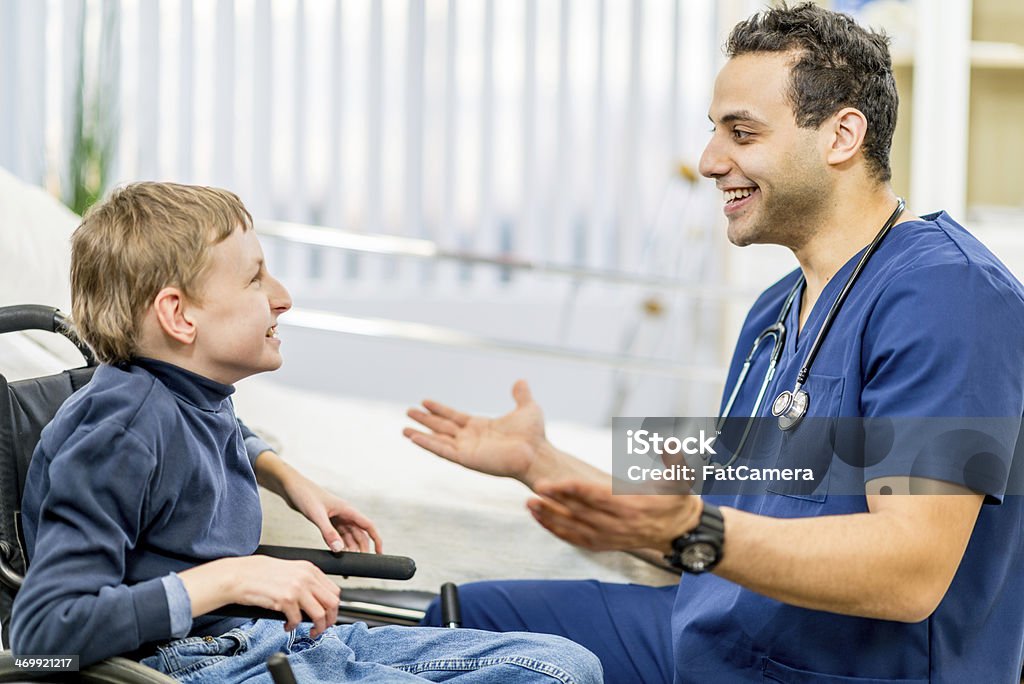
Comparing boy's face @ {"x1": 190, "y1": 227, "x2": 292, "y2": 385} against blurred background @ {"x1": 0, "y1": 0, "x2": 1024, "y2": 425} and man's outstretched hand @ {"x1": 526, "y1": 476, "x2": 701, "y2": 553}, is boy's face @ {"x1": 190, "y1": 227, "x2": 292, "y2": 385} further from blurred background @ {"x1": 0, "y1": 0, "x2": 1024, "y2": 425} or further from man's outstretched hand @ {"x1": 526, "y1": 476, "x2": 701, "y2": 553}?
blurred background @ {"x1": 0, "y1": 0, "x2": 1024, "y2": 425}

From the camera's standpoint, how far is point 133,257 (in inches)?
46.1

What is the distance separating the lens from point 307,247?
12.1 feet

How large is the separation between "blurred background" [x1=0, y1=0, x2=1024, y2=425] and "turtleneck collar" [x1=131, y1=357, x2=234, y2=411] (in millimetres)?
2235

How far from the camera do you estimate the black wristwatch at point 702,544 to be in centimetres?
100

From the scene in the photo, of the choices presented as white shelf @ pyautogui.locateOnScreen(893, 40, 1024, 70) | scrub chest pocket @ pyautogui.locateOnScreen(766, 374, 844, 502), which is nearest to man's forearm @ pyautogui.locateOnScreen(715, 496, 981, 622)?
scrub chest pocket @ pyautogui.locateOnScreen(766, 374, 844, 502)

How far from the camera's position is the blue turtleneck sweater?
39.6 inches

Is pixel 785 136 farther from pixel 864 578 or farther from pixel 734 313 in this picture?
pixel 734 313

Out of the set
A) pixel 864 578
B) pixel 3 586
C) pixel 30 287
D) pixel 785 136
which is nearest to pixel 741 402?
pixel 785 136

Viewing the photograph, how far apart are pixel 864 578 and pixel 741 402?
53 centimetres

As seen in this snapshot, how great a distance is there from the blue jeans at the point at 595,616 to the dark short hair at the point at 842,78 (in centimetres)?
68

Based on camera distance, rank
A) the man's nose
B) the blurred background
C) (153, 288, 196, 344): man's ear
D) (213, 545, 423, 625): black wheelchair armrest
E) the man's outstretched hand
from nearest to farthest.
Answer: the man's outstretched hand, (153, 288, 196, 344): man's ear, (213, 545, 423, 625): black wheelchair armrest, the man's nose, the blurred background

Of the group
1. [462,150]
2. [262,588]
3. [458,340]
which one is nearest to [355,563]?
[262,588]

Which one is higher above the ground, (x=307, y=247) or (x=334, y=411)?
(x=307, y=247)

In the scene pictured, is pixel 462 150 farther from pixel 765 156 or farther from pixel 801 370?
pixel 801 370
